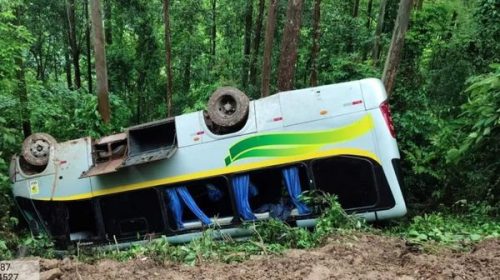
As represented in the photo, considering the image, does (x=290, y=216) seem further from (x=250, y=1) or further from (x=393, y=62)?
(x=250, y=1)

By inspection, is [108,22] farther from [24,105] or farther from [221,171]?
[221,171]

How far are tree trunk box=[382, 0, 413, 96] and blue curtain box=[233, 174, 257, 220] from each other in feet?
14.0

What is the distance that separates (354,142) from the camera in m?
6.34

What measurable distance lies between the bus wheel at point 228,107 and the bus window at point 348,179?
4.18 feet

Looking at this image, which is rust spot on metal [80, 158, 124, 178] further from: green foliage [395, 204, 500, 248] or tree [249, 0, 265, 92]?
tree [249, 0, 265, 92]

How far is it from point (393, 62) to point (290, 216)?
4387 mm

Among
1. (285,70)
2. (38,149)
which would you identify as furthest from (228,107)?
(38,149)

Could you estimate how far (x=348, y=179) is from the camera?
639 cm

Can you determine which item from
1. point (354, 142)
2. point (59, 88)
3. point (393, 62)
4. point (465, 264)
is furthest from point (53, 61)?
point (465, 264)

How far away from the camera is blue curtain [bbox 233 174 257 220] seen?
6766mm

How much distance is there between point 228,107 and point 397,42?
Result: 13.6 ft

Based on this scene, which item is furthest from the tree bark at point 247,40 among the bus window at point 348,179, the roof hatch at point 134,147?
the bus window at point 348,179

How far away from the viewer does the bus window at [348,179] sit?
20.7 ft

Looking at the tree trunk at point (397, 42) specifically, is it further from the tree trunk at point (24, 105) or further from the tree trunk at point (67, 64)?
the tree trunk at point (67, 64)
